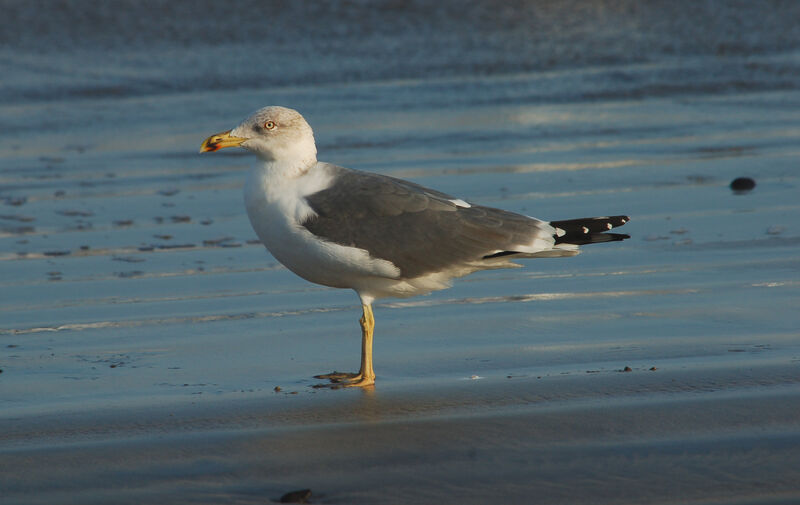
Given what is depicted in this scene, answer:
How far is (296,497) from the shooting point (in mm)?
3943

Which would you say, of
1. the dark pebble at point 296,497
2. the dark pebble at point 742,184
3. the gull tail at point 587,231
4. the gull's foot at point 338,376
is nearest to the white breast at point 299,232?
the gull's foot at point 338,376

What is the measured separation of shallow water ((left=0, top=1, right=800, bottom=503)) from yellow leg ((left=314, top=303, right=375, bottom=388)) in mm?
106

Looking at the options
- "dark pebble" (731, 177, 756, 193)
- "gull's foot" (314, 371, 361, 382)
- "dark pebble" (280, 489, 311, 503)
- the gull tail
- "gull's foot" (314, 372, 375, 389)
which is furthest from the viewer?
"dark pebble" (731, 177, 756, 193)

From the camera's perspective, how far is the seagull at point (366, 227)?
565 cm

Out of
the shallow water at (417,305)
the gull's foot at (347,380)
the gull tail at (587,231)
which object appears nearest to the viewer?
the shallow water at (417,305)

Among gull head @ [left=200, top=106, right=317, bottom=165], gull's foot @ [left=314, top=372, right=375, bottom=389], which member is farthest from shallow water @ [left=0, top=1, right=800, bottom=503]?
gull head @ [left=200, top=106, right=317, bottom=165]

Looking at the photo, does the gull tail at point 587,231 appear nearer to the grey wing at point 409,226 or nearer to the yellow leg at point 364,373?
the grey wing at point 409,226

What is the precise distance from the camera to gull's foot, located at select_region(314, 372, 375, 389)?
214 inches

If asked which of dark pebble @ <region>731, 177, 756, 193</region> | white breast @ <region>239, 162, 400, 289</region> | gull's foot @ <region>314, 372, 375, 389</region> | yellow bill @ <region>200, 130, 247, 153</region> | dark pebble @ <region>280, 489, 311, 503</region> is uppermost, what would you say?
dark pebble @ <region>731, 177, 756, 193</region>

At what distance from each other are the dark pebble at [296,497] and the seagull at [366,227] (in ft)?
5.10

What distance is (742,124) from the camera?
12539 mm

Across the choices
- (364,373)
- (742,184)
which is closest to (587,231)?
(364,373)

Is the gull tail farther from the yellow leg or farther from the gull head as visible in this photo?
the gull head

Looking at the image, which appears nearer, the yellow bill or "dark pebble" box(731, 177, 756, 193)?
the yellow bill
